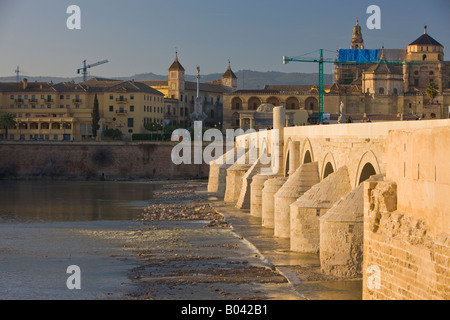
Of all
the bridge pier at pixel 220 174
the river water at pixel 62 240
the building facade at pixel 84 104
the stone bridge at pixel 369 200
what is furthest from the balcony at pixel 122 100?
the stone bridge at pixel 369 200

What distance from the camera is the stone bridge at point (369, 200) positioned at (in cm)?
1202

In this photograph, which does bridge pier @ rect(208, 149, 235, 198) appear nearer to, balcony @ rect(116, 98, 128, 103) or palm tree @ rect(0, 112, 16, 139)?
palm tree @ rect(0, 112, 16, 139)

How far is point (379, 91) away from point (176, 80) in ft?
100

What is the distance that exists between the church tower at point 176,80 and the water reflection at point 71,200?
47.5m

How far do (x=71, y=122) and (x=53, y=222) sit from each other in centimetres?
5512

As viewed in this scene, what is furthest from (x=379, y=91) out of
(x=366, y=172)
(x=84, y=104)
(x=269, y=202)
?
(x=366, y=172)

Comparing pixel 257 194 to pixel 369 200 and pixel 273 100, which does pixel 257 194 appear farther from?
A: pixel 273 100

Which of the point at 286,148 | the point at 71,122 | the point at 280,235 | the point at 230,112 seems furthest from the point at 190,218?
the point at 230,112

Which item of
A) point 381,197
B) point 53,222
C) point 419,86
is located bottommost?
point 53,222

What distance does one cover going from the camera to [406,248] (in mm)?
12703

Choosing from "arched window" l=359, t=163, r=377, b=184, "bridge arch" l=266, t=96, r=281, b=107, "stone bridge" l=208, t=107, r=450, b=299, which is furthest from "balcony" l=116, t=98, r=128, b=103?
"arched window" l=359, t=163, r=377, b=184

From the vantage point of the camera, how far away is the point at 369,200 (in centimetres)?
1486
